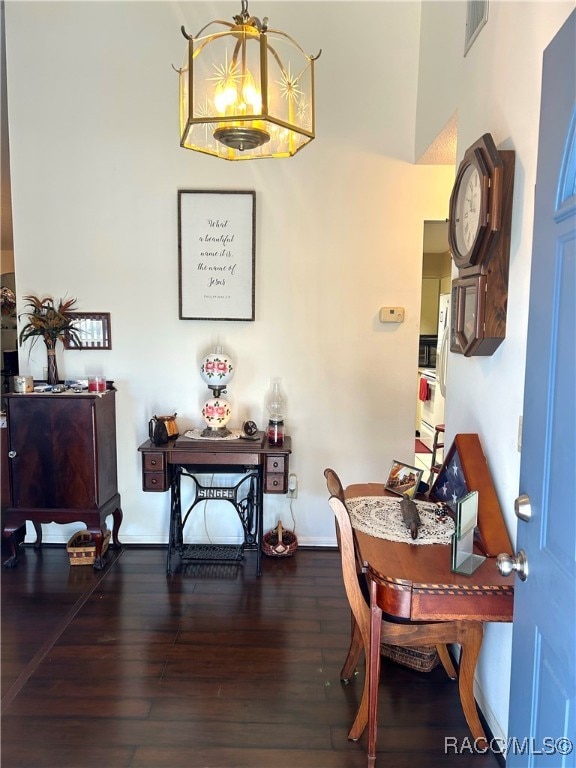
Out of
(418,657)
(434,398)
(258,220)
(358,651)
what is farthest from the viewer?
(434,398)

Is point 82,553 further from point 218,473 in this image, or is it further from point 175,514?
point 218,473

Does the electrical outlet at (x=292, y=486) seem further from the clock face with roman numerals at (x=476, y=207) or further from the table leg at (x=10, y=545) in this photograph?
the clock face with roman numerals at (x=476, y=207)

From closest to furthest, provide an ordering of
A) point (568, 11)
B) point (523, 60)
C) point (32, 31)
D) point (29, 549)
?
point (568, 11) < point (523, 60) < point (32, 31) < point (29, 549)

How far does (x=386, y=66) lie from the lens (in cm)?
310

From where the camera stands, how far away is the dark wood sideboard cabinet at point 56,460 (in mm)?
2943

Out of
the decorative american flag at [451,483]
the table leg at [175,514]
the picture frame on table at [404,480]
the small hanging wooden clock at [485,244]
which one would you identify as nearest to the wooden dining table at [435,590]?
the decorative american flag at [451,483]

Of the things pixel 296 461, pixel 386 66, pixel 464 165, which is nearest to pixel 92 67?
pixel 386 66

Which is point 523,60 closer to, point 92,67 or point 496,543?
point 496,543

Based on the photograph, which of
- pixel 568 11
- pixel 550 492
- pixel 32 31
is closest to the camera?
pixel 550 492

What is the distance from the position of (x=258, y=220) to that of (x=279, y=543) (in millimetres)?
2067

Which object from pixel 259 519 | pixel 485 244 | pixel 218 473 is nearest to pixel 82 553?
pixel 218 473

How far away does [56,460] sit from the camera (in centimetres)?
297

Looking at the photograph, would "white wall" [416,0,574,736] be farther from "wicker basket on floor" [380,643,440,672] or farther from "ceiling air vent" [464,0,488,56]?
"wicker basket on floor" [380,643,440,672]

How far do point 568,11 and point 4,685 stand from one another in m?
3.03
